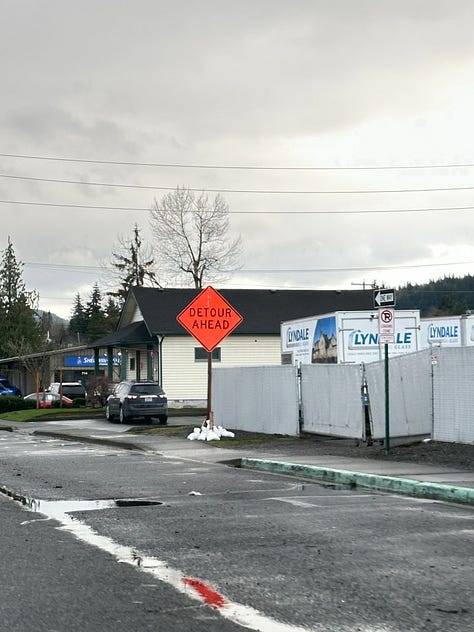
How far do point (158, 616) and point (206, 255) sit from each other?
60.8m

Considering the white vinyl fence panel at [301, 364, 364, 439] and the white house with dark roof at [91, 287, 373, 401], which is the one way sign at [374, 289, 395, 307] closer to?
the white vinyl fence panel at [301, 364, 364, 439]

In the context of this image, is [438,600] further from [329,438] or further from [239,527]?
[329,438]

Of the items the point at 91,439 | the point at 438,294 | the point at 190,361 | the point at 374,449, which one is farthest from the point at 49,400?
the point at 438,294

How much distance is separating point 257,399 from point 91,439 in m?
4.95

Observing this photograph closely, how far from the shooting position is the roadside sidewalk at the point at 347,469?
12.2m

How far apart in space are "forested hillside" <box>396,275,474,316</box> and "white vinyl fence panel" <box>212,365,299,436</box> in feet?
312

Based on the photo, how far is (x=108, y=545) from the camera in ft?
27.7

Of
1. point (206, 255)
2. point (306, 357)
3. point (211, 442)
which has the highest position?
point (206, 255)

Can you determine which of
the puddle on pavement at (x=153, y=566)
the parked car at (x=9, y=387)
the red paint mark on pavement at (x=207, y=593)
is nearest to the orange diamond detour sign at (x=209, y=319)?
the puddle on pavement at (x=153, y=566)

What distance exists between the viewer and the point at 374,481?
1326 centimetres

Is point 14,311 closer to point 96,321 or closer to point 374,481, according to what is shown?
point 96,321

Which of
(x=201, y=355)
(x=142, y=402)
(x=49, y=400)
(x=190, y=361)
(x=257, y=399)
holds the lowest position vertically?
(x=49, y=400)

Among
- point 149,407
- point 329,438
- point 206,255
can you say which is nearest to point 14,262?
point 206,255

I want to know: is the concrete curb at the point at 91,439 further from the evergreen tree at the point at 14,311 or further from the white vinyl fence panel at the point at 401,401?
the evergreen tree at the point at 14,311
